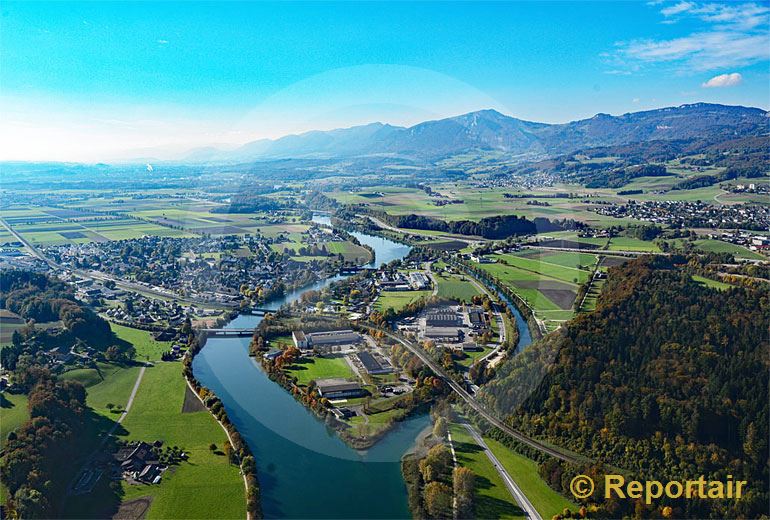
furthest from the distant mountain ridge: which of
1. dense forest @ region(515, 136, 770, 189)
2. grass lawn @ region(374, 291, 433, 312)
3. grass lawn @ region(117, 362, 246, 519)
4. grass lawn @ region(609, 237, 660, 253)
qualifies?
grass lawn @ region(117, 362, 246, 519)

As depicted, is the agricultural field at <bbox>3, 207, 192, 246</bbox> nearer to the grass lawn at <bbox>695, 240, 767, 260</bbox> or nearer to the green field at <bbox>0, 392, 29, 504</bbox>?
the green field at <bbox>0, 392, 29, 504</bbox>

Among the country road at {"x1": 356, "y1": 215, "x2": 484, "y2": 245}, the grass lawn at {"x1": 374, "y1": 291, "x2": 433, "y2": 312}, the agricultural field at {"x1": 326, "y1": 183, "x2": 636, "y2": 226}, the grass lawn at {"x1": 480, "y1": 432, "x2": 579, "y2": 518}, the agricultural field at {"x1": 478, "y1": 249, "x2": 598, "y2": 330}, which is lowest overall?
the grass lawn at {"x1": 480, "y1": 432, "x2": 579, "y2": 518}

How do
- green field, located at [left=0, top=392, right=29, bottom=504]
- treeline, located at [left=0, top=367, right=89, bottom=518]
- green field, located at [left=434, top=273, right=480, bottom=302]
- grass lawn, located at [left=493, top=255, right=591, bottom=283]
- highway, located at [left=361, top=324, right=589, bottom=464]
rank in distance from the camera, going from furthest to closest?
1. grass lawn, located at [left=493, top=255, right=591, bottom=283]
2. green field, located at [left=434, top=273, right=480, bottom=302]
3. green field, located at [left=0, top=392, right=29, bottom=504]
4. highway, located at [left=361, top=324, right=589, bottom=464]
5. treeline, located at [left=0, top=367, right=89, bottom=518]

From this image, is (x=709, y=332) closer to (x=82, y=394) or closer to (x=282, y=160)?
(x=82, y=394)

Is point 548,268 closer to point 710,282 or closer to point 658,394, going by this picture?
point 710,282

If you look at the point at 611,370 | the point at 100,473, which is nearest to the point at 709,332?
the point at 611,370

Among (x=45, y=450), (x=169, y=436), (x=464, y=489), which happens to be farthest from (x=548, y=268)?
(x=45, y=450)

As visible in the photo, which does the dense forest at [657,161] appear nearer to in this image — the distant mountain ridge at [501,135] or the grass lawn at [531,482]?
the distant mountain ridge at [501,135]

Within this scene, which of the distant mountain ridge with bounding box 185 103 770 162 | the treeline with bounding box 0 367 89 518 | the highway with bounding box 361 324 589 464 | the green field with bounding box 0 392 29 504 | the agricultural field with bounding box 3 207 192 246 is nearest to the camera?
the treeline with bounding box 0 367 89 518
